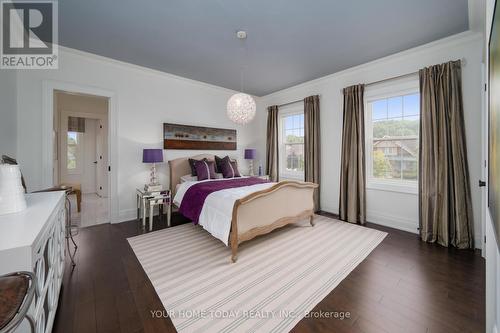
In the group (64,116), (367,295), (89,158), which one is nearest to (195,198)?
(367,295)

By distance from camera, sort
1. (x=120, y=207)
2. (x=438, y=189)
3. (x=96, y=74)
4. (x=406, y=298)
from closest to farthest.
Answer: (x=406, y=298) < (x=438, y=189) < (x=96, y=74) < (x=120, y=207)

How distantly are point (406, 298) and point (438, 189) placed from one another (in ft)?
6.00

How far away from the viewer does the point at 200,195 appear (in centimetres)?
306

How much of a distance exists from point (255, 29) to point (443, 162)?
3095 millimetres

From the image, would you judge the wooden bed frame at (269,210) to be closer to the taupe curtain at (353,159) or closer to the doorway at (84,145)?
the taupe curtain at (353,159)

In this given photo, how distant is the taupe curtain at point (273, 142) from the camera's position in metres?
5.29

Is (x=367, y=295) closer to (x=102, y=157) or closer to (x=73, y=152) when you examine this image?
(x=102, y=157)

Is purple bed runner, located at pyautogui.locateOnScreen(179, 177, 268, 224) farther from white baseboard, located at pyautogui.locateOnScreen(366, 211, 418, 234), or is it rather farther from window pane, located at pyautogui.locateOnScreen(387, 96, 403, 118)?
window pane, located at pyautogui.locateOnScreen(387, 96, 403, 118)

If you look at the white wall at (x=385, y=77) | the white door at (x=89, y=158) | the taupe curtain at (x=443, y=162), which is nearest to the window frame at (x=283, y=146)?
the white wall at (x=385, y=77)

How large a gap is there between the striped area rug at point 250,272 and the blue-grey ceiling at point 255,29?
111 inches

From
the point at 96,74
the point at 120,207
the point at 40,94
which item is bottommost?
the point at 120,207

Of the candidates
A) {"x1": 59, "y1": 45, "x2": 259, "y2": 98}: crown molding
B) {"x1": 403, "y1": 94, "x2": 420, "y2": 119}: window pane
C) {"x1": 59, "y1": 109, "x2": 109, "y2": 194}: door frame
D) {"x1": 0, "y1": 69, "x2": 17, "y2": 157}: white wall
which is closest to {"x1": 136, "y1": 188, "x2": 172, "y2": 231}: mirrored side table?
{"x1": 0, "y1": 69, "x2": 17, "y2": 157}: white wall

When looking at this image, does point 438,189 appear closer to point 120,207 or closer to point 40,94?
point 120,207

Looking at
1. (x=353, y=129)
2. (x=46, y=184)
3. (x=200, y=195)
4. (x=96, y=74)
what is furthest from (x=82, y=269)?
(x=353, y=129)
